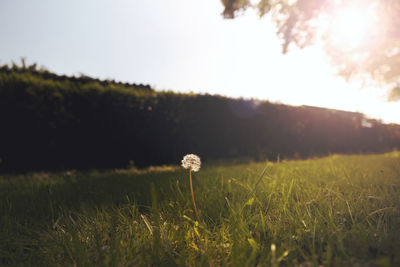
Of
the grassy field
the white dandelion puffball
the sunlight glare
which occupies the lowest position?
the grassy field

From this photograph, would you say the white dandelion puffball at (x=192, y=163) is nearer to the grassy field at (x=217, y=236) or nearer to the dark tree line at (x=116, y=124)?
the grassy field at (x=217, y=236)

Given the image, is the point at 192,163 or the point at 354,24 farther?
the point at 354,24

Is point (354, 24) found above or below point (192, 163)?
above

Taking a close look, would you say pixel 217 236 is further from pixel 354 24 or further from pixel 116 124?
pixel 354 24

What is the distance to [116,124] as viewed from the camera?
646cm

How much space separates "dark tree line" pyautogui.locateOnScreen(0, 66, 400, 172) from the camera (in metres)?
5.43

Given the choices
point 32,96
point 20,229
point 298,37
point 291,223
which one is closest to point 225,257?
point 291,223

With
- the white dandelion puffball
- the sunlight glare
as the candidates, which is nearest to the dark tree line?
the sunlight glare

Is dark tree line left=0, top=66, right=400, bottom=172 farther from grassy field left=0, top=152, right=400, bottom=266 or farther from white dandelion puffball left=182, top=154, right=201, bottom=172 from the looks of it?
white dandelion puffball left=182, top=154, right=201, bottom=172

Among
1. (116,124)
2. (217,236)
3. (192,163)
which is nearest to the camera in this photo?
(217,236)

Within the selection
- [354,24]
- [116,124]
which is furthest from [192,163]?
[354,24]

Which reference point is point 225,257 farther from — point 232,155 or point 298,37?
point 298,37

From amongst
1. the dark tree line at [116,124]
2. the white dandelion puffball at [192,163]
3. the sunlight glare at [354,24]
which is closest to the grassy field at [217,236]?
the white dandelion puffball at [192,163]

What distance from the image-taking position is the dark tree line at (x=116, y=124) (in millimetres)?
5430
